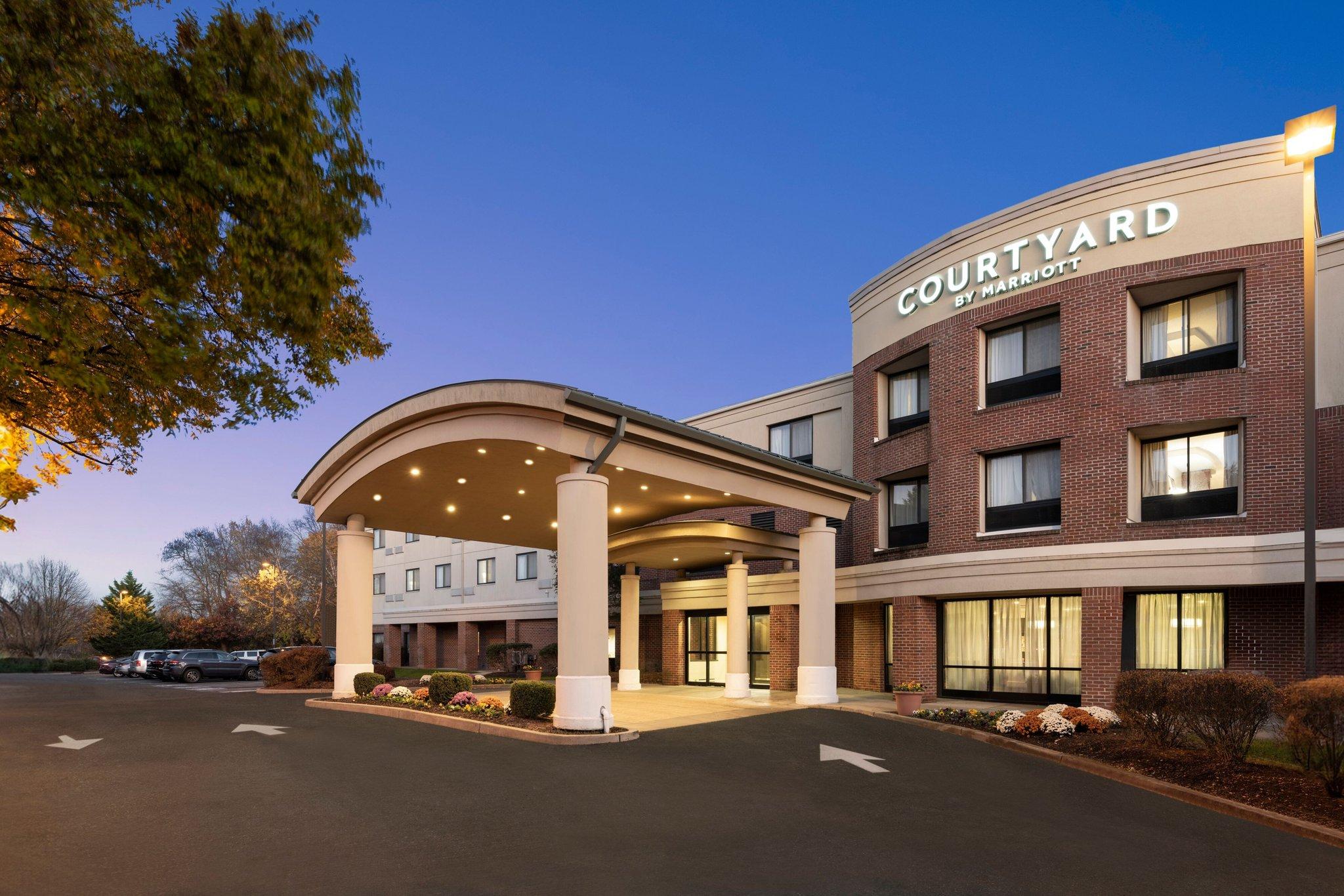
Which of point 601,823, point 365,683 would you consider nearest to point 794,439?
point 365,683

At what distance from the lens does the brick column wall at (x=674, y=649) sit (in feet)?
106

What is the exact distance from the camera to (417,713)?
59.6 feet

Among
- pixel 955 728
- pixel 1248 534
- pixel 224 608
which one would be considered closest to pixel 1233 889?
pixel 955 728

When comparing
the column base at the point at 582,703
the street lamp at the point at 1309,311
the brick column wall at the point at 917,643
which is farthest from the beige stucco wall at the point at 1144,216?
the column base at the point at 582,703

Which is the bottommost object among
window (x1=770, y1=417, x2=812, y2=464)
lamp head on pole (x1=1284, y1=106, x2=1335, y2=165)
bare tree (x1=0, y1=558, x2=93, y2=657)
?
bare tree (x1=0, y1=558, x2=93, y2=657)

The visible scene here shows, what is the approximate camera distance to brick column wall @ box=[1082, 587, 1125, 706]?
20875 millimetres

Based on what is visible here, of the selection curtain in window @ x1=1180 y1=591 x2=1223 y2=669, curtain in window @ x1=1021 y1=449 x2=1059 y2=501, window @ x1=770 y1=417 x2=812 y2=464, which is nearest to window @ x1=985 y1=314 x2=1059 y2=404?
curtain in window @ x1=1021 y1=449 x2=1059 y2=501

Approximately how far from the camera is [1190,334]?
2142 centimetres

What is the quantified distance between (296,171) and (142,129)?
1.35 metres

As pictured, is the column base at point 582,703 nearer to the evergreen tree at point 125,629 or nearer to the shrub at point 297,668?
the shrub at point 297,668

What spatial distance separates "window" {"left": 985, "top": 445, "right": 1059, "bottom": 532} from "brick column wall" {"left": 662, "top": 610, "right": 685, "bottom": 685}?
12.3 m

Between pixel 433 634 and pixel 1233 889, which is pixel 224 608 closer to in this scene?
pixel 433 634

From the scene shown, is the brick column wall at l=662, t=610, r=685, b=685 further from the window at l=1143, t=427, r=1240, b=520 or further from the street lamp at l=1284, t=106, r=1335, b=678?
the street lamp at l=1284, t=106, r=1335, b=678

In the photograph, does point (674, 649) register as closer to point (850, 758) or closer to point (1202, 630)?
point (1202, 630)
